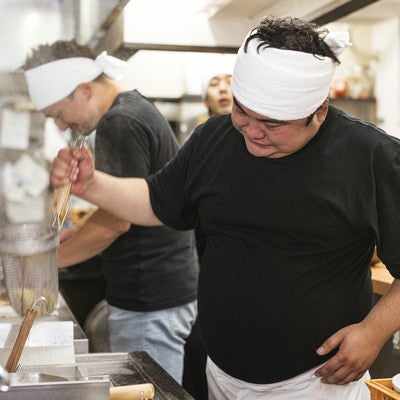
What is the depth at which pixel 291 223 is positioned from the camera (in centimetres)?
143

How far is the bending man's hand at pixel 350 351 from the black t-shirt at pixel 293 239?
45 mm

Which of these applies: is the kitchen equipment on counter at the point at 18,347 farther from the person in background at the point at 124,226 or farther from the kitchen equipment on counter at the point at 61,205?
the person in background at the point at 124,226

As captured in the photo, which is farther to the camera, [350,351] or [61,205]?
[61,205]

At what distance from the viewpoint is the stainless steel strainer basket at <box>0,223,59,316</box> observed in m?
1.46

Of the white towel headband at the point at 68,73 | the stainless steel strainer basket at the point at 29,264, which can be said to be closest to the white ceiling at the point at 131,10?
the white towel headband at the point at 68,73

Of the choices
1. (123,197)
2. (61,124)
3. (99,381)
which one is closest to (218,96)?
(61,124)

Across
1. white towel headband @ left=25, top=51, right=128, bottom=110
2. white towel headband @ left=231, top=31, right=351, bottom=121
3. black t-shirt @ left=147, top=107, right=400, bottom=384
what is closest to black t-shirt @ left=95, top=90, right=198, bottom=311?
white towel headband @ left=25, top=51, right=128, bottom=110

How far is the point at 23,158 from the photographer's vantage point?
12.3ft

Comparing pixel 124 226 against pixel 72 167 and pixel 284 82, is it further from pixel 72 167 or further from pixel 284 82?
pixel 284 82

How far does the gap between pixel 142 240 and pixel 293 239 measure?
0.75 meters

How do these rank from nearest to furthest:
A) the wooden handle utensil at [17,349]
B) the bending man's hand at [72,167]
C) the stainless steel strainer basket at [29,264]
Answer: the wooden handle utensil at [17,349]
the stainless steel strainer basket at [29,264]
the bending man's hand at [72,167]

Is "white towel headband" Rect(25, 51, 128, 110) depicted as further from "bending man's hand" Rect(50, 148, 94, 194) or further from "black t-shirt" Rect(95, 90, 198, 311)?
"bending man's hand" Rect(50, 148, 94, 194)

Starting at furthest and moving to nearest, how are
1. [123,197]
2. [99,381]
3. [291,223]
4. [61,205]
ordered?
[123,197]
[61,205]
[291,223]
[99,381]

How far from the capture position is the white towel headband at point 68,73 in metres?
1.94
